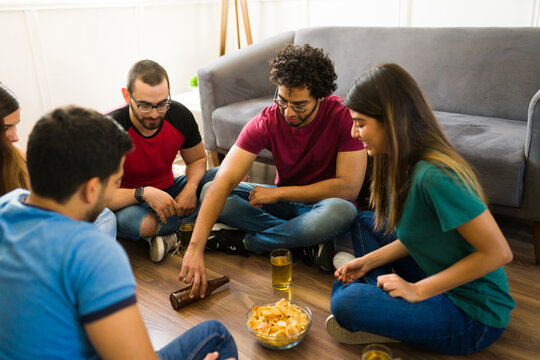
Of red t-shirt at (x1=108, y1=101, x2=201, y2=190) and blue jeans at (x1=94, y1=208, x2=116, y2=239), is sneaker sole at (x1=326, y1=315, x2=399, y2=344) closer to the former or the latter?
blue jeans at (x1=94, y1=208, x2=116, y2=239)

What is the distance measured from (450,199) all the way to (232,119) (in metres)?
1.82

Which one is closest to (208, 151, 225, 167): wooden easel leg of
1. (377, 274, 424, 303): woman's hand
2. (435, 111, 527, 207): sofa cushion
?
(435, 111, 527, 207): sofa cushion

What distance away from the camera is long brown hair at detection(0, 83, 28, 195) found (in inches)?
63.0

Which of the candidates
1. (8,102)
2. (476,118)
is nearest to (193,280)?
(8,102)

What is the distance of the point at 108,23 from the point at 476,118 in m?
2.63

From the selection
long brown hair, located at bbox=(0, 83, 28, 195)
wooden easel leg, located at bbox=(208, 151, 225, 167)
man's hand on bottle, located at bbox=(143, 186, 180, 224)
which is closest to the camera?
long brown hair, located at bbox=(0, 83, 28, 195)

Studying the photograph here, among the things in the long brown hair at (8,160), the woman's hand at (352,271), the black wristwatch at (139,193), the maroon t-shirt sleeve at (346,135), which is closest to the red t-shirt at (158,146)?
the black wristwatch at (139,193)

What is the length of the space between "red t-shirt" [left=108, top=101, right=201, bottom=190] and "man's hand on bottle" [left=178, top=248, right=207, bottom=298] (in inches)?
23.5

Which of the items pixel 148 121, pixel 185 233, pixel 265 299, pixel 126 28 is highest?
pixel 126 28

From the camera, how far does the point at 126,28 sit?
3686 millimetres

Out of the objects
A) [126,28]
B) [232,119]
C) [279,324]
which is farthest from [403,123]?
[126,28]

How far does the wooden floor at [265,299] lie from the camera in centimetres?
153

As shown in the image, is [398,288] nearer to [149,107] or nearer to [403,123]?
[403,123]

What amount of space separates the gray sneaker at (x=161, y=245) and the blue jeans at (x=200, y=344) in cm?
88
